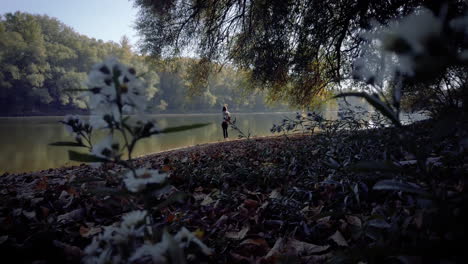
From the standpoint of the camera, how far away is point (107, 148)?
583 mm

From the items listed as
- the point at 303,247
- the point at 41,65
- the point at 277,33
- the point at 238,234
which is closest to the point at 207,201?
the point at 238,234

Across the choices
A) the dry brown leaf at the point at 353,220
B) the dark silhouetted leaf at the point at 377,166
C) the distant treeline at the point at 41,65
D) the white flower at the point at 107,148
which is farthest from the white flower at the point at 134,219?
the distant treeline at the point at 41,65

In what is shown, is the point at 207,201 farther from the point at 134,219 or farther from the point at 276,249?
the point at 134,219

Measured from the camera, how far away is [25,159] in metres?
9.28

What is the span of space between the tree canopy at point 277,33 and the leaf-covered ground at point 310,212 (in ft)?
9.51

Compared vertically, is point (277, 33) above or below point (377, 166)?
above

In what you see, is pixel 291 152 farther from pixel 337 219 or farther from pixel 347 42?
pixel 347 42

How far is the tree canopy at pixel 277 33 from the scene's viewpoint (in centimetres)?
411

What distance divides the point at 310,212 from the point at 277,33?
3.99 meters

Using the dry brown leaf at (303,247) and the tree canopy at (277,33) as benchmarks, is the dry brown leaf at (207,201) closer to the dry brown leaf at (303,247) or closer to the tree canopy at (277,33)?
the dry brown leaf at (303,247)

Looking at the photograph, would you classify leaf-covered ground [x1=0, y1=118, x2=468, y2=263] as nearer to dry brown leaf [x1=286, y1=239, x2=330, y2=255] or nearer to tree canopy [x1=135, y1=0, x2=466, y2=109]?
dry brown leaf [x1=286, y1=239, x2=330, y2=255]

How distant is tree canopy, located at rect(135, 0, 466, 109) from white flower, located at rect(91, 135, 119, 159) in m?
3.86

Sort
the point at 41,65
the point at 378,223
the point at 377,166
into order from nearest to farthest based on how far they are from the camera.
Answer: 1. the point at 377,166
2. the point at 378,223
3. the point at 41,65

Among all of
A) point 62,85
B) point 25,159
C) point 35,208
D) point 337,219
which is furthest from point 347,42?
point 62,85
